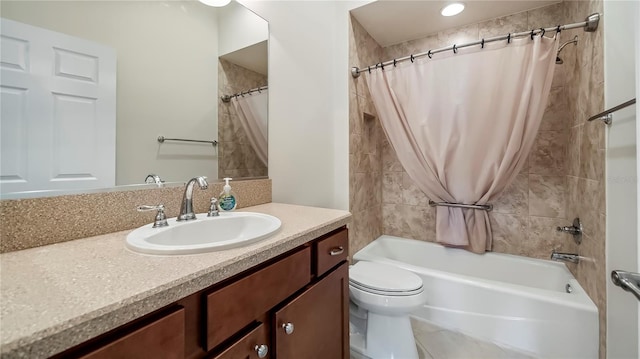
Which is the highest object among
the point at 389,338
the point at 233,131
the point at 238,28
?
the point at 238,28

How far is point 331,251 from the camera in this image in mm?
943

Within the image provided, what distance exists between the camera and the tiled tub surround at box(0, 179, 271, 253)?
0.64 m

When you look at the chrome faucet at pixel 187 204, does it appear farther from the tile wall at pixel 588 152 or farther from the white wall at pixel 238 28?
the tile wall at pixel 588 152

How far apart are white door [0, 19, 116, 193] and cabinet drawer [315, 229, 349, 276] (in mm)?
763

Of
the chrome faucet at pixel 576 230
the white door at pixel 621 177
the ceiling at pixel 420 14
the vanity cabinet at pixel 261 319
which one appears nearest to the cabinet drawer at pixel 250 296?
the vanity cabinet at pixel 261 319

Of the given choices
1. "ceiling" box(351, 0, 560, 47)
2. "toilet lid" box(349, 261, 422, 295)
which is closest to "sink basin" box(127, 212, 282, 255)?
"toilet lid" box(349, 261, 422, 295)

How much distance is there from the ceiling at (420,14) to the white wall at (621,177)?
2.59ft

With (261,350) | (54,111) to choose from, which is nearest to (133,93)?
(54,111)

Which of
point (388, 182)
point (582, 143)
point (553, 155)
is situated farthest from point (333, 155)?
point (553, 155)

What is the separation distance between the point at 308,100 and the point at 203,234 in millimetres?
1123

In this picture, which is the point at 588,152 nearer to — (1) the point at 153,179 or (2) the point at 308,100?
(2) the point at 308,100

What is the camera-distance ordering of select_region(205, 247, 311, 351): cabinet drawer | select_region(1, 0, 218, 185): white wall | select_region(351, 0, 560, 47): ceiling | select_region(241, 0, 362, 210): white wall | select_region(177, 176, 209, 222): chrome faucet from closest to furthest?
select_region(205, 247, 311, 351): cabinet drawer
select_region(1, 0, 218, 185): white wall
select_region(177, 176, 209, 222): chrome faucet
select_region(241, 0, 362, 210): white wall
select_region(351, 0, 560, 47): ceiling

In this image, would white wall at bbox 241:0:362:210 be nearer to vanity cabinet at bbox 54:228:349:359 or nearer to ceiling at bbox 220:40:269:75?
ceiling at bbox 220:40:269:75

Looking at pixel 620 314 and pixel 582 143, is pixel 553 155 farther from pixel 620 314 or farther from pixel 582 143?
pixel 620 314
